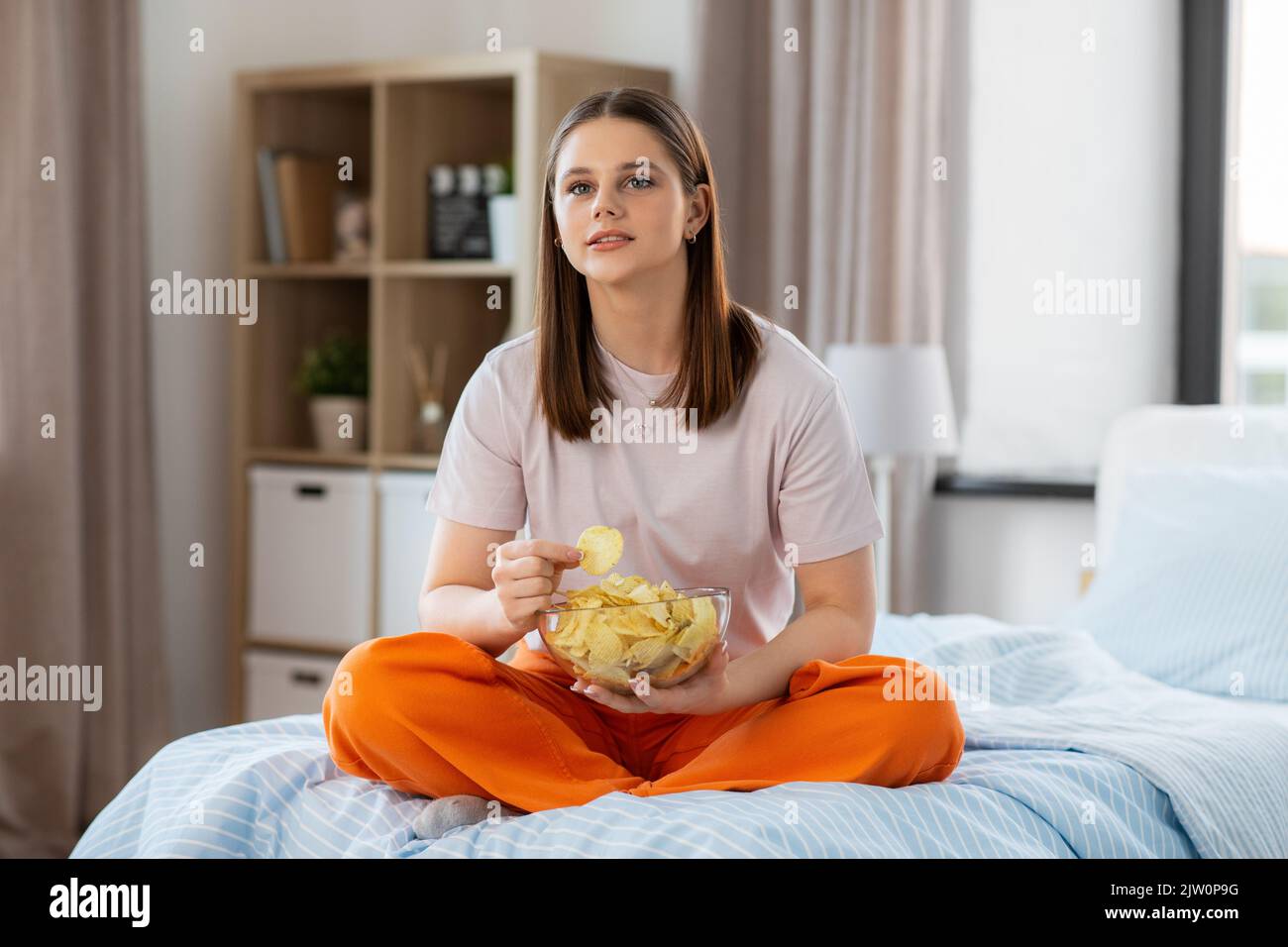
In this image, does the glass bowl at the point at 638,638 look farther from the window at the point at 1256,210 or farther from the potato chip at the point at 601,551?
the window at the point at 1256,210

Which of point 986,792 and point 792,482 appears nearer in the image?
point 986,792

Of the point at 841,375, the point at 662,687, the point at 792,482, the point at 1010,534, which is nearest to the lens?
the point at 662,687

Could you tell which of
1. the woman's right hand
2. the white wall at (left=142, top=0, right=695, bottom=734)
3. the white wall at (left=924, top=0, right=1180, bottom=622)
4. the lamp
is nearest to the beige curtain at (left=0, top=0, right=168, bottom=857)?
the white wall at (left=142, top=0, right=695, bottom=734)

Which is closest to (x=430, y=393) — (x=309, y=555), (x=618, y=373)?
(x=309, y=555)

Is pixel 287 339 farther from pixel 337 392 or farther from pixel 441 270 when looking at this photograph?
pixel 441 270

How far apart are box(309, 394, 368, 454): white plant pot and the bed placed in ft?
6.14

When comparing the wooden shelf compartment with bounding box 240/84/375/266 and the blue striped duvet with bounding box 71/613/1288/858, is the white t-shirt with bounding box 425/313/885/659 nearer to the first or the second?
the blue striped duvet with bounding box 71/613/1288/858

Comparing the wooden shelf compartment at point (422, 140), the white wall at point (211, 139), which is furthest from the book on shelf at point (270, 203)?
the wooden shelf compartment at point (422, 140)

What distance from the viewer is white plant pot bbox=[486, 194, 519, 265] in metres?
3.53

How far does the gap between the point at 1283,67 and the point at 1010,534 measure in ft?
3.85
